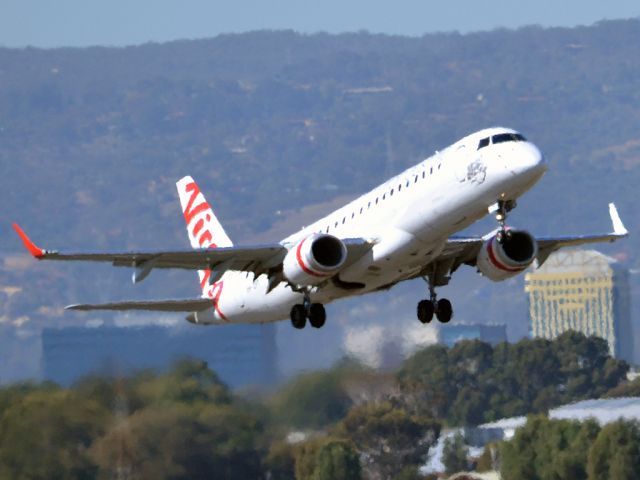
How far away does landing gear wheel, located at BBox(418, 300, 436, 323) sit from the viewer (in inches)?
2231

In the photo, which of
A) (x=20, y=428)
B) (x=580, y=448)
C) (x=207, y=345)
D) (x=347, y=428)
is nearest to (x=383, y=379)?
(x=347, y=428)

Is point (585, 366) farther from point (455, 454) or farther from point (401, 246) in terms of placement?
point (401, 246)

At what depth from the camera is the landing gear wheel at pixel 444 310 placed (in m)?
56.5

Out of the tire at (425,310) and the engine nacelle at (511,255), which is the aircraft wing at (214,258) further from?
the tire at (425,310)

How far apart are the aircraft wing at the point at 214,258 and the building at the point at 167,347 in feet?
73.9

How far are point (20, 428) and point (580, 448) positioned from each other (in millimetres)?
21437

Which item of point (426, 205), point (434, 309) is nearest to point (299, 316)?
point (434, 309)

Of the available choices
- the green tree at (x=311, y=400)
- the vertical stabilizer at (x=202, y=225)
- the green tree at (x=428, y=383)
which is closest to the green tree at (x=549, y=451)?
the green tree at (x=428, y=383)

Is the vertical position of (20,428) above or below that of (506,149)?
below

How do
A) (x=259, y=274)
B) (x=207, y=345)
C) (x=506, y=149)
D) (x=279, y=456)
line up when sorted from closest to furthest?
(x=506, y=149) → (x=259, y=274) → (x=279, y=456) → (x=207, y=345)

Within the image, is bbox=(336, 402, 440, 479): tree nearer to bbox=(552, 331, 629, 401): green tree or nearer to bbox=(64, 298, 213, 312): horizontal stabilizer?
bbox=(64, 298, 213, 312): horizontal stabilizer

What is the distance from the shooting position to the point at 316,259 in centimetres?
5347

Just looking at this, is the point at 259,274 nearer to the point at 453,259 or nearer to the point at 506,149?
the point at 453,259

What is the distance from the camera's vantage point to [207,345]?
6132 inches
